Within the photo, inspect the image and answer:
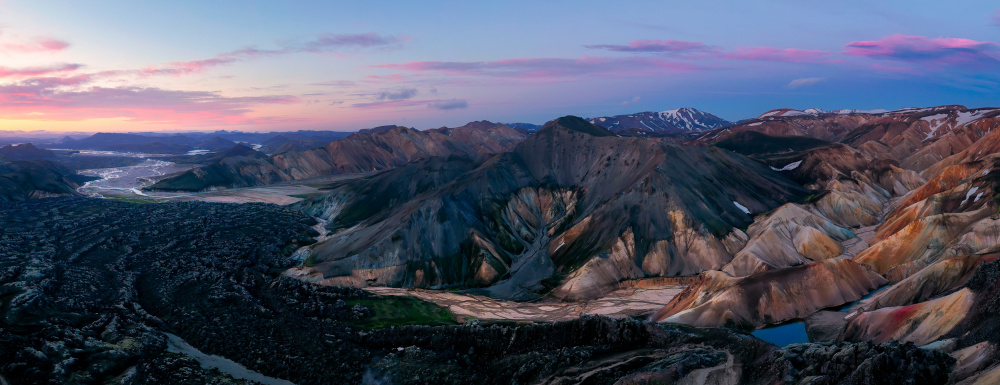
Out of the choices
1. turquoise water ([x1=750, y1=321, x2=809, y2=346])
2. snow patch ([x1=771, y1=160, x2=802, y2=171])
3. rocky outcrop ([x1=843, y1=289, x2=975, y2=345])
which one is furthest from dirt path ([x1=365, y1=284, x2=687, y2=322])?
snow patch ([x1=771, y1=160, x2=802, y2=171])

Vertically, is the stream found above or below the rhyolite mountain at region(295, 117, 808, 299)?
below

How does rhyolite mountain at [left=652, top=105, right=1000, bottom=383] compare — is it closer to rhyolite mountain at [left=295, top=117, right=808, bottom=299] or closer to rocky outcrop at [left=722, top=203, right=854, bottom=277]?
rocky outcrop at [left=722, top=203, right=854, bottom=277]

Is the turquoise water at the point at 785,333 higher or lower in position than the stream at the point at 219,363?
lower

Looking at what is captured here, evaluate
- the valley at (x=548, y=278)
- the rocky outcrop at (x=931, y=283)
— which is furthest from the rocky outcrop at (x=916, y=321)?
the rocky outcrop at (x=931, y=283)

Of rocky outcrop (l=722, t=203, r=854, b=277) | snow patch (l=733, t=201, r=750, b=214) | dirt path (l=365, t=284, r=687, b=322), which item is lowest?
dirt path (l=365, t=284, r=687, b=322)

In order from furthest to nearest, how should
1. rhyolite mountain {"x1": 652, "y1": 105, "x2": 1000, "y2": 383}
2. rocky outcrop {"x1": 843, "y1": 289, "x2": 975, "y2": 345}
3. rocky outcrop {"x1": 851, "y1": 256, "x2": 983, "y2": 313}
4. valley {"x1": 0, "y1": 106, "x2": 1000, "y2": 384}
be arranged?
rocky outcrop {"x1": 851, "y1": 256, "x2": 983, "y2": 313}, valley {"x1": 0, "y1": 106, "x2": 1000, "y2": 384}, rocky outcrop {"x1": 843, "y1": 289, "x2": 975, "y2": 345}, rhyolite mountain {"x1": 652, "y1": 105, "x2": 1000, "y2": 383}

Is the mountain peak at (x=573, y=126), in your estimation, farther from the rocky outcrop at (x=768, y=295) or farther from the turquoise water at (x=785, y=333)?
the turquoise water at (x=785, y=333)

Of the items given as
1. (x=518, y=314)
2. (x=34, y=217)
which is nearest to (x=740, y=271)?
(x=518, y=314)
